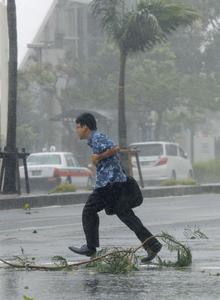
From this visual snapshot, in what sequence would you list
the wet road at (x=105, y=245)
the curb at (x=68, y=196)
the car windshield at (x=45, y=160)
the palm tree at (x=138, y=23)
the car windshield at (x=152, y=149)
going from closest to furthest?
1. the wet road at (x=105, y=245)
2. the curb at (x=68, y=196)
3. the palm tree at (x=138, y=23)
4. the car windshield at (x=45, y=160)
5. the car windshield at (x=152, y=149)

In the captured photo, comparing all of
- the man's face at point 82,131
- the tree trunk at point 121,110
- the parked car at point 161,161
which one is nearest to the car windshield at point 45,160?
the parked car at point 161,161

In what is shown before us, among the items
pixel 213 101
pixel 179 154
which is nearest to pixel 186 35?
pixel 213 101

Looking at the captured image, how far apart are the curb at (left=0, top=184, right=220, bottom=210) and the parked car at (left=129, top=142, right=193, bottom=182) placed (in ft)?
33.6

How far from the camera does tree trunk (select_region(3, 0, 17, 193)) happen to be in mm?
27812

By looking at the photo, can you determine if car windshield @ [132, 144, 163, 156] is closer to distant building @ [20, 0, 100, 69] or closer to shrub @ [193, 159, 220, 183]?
shrub @ [193, 159, 220, 183]

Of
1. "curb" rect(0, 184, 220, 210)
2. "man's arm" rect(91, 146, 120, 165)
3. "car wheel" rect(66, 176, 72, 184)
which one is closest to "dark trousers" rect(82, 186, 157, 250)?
"man's arm" rect(91, 146, 120, 165)

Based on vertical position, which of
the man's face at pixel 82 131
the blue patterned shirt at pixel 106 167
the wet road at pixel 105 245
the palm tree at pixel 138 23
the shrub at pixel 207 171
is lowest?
the shrub at pixel 207 171

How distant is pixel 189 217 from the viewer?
2083 cm

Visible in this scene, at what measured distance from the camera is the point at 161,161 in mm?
44469

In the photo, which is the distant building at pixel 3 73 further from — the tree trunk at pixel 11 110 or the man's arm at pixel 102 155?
the man's arm at pixel 102 155

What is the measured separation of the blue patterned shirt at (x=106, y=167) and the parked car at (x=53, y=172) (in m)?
26.5

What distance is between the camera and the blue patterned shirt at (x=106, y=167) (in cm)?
1202

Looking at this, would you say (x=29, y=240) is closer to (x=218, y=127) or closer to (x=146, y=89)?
(x=146, y=89)

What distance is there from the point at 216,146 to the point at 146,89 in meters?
24.3
